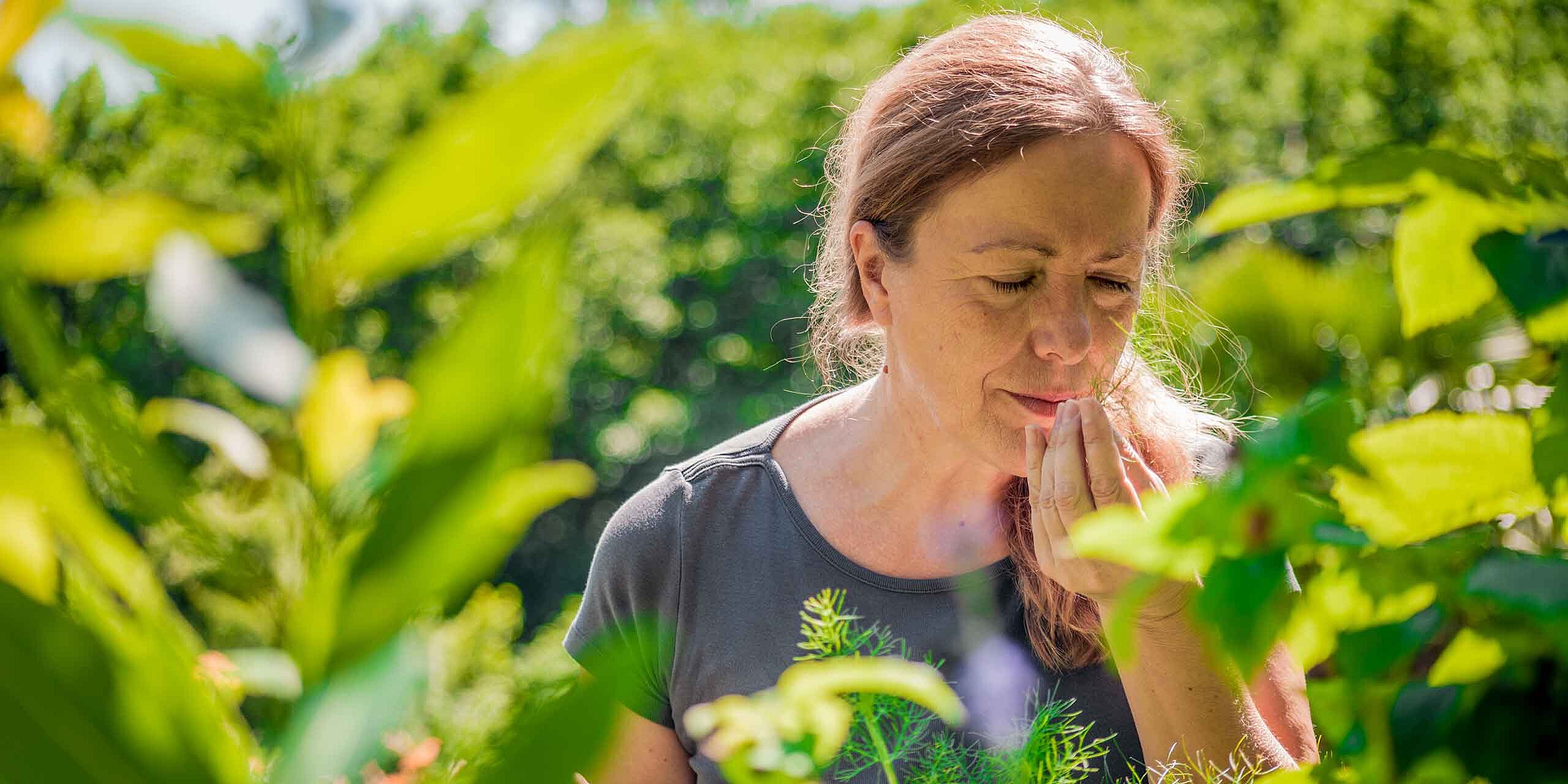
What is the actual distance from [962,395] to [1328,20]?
22.4 ft

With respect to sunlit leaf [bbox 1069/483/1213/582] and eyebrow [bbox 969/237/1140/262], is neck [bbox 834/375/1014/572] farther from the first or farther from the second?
sunlit leaf [bbox 1069/483/1213/582]

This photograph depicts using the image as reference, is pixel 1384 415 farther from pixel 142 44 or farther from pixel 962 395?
pixel 142 44

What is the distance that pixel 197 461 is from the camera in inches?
205

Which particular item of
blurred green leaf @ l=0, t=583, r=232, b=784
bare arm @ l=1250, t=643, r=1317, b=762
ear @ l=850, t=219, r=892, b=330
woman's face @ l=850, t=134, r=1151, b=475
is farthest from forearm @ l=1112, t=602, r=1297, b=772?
blurred green leaf @ l=0, t=583, r=232, b=784

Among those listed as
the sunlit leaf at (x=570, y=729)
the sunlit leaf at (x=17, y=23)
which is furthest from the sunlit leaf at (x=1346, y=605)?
the sunlit leaf at (x=17, y=23)

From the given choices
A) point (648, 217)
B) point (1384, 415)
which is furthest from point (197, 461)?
point (1384, 415)

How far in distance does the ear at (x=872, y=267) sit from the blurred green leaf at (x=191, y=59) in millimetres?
1696

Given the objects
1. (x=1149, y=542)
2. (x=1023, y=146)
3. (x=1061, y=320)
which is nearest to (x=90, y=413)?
(x=1149, y=542)

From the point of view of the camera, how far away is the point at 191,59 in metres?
0.29

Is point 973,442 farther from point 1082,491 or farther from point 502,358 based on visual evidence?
point 502,358

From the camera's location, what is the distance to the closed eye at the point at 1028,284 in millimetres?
1639

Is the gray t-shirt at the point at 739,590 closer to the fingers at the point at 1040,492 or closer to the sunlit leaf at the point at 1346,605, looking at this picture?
the fingers at the point at 1040,492

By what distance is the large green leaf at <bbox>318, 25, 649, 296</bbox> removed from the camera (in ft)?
0.90

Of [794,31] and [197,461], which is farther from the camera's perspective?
[794,31]
